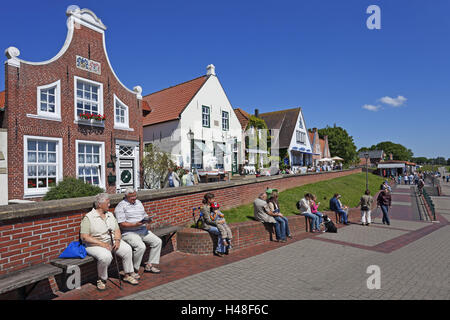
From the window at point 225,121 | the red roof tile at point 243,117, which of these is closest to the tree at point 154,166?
the window at point 225,121

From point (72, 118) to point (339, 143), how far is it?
55.2 metres

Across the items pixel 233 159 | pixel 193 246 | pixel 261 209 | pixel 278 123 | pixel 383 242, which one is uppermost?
pixel 278 123

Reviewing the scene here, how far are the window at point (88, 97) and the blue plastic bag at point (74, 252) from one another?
925 centimetres

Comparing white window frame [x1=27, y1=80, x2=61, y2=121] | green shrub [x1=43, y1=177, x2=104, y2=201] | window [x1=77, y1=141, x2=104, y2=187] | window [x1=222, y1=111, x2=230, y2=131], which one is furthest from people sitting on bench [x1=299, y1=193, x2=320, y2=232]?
window [x1=222, y1=111, x2=230, y2=131]

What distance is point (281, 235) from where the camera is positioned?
8.18m

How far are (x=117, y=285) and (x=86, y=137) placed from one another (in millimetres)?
9411

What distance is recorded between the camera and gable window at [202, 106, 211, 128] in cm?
1933

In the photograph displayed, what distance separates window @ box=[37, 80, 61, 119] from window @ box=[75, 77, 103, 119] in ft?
2.57

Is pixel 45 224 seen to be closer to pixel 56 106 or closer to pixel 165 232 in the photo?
pixel 165 232

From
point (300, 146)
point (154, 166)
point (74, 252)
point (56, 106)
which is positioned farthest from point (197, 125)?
point (300, 146)

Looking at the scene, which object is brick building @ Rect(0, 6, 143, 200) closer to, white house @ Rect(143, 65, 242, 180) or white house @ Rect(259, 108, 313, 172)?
white house @ Rect(143, 65, 242, 180)

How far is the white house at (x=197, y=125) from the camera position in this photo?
1764 centimetres
